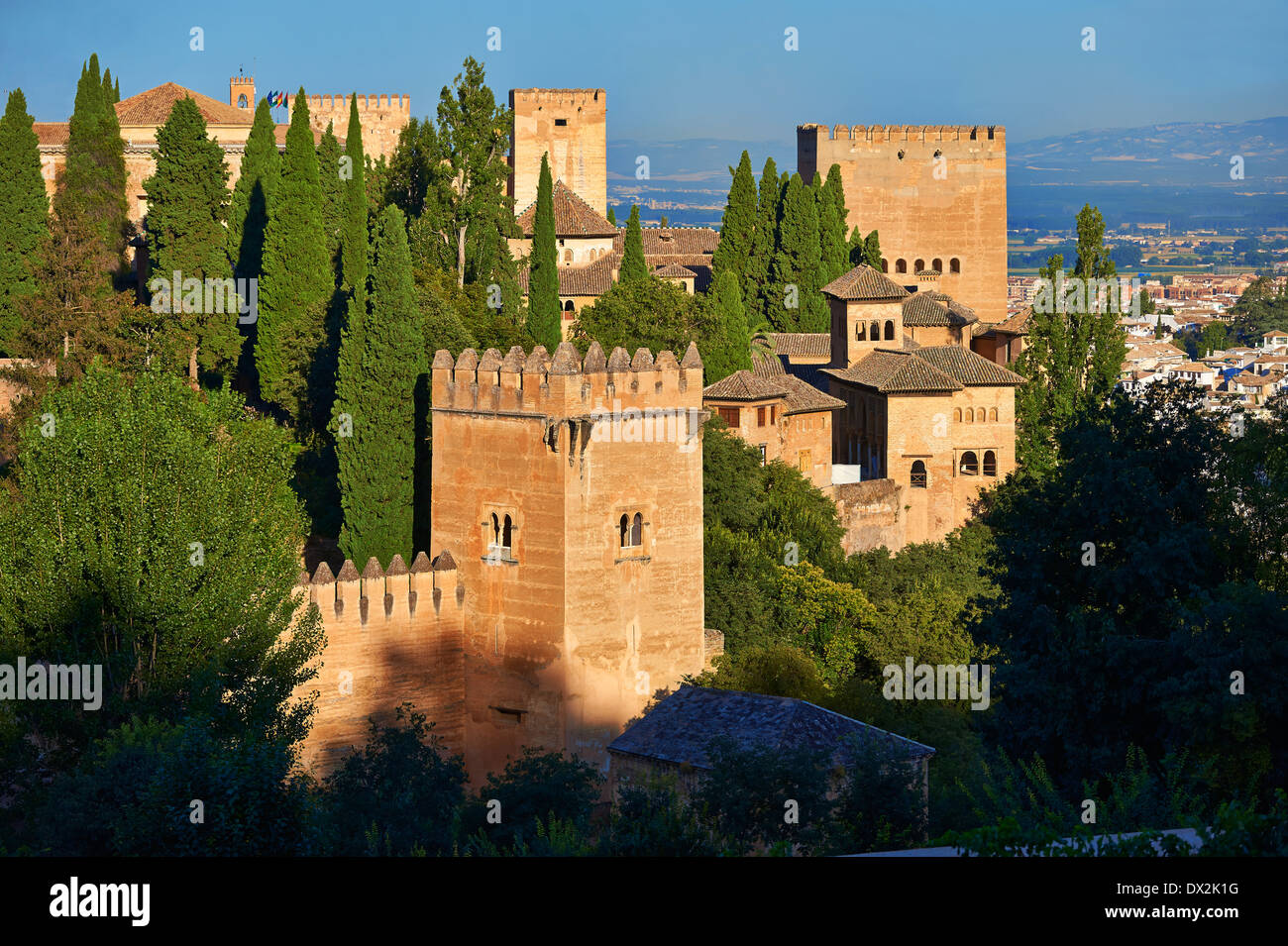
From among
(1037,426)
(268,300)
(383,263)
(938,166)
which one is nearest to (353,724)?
(383,263)

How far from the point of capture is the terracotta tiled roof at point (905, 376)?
1564 inches

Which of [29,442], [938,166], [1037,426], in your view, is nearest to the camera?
[29,442]

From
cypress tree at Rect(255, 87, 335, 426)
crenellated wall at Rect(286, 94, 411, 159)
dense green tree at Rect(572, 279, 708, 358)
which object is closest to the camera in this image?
cypress tree at Rect(255, 87, 335, 426)

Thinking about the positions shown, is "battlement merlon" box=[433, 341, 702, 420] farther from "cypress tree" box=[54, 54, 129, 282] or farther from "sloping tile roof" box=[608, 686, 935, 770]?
"cypress tree" box=[54, 54, 129, 282]

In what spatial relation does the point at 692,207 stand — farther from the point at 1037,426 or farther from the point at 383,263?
the point at 383,263

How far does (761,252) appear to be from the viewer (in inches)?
1948

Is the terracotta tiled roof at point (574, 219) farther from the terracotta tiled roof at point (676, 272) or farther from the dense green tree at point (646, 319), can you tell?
Answer: the dense green tree at point (646, 319)

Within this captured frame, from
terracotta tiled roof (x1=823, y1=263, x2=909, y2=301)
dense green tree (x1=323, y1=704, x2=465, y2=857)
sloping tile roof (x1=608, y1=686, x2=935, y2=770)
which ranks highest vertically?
terracotta tiled roof (x1=823, y1=263, x2=909, y2=301)

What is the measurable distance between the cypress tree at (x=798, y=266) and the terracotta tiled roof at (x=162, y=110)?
1477 cm

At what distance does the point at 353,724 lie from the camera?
74.5ft

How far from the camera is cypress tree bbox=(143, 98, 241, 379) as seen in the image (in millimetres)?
36000

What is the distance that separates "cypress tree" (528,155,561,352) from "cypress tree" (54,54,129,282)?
9.90 meters

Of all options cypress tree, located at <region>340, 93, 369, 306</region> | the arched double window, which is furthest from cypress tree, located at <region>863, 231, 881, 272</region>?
the arched double window
